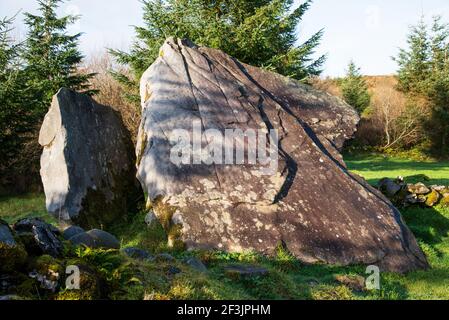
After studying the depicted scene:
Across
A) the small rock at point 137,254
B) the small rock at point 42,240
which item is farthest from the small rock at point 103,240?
the small rock at point 42,240

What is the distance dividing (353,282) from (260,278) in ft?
5.64

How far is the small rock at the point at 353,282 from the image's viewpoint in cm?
694

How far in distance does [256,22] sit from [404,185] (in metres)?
8.30

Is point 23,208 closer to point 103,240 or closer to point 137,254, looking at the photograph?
point 103,240

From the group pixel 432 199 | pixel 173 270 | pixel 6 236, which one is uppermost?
pixel 6 236

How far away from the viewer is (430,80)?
3070cm

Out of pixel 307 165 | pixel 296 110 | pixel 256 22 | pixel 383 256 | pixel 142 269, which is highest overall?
pixel 256 22

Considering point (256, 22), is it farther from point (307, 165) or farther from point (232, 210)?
point (232, 210)

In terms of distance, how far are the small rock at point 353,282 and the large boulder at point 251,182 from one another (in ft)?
3.54

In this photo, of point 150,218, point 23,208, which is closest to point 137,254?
point 150,218

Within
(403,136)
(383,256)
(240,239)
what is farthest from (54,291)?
(403,136)

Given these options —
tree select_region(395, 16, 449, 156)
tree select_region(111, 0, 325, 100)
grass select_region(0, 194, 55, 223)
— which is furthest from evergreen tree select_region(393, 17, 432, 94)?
grass select_region(0, 194, 55, 223)
